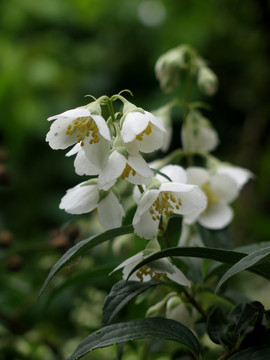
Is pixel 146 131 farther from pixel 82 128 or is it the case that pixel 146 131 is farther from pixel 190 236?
pixel 190 236

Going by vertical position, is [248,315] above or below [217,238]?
above

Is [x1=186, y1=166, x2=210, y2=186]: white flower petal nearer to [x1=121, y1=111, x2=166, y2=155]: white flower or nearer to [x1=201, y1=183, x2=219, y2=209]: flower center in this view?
[x1=201, y1=183, x2=219, y2=209]: flower center

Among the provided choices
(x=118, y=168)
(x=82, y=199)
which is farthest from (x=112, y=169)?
(x=82, y=199)

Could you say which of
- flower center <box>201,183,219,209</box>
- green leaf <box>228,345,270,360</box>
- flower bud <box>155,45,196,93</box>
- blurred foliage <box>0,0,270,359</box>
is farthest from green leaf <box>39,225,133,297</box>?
blurred foliage <box>0,0,270,359</box>

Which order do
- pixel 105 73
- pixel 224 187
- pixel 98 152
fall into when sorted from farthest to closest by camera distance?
pixel 105 73, pixel 224 187, pixel 98 152

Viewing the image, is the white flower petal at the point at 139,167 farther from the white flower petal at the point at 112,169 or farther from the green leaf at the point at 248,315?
the green leaf at the point at 248,315

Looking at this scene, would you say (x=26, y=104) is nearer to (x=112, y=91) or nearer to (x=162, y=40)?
(x=112, y=91)

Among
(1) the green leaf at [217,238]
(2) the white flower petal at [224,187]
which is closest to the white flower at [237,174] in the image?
(2) the white flower petal at [224,187]

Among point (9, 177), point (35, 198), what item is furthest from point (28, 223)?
point (9, 177)
